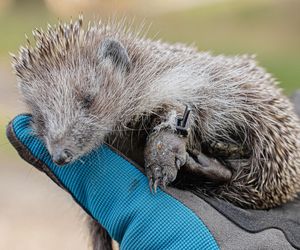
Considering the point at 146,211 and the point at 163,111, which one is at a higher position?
the point at 163,111

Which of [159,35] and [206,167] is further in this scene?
[159,35]

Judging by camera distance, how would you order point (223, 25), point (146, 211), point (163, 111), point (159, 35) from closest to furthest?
point (146, 211) → point (163, 111) → point (159, 35) → point (223, 25)

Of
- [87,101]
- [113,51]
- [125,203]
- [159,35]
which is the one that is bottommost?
[125,203]

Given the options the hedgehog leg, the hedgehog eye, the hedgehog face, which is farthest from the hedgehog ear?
the hedgehog leg

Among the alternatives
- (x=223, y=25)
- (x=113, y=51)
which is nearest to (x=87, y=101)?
(x=113, y=51)

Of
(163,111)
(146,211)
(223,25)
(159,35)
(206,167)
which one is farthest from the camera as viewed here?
(223,25)

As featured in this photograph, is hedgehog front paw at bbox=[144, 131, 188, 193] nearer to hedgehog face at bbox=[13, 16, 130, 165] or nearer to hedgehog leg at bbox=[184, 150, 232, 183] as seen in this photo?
hedgehog leg at bbox=[184, 150, 232, 183]

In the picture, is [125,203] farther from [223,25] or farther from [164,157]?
[223,25]

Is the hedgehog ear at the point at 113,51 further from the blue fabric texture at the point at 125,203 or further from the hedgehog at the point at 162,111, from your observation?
the blue fabric texture at the point at 125,203
